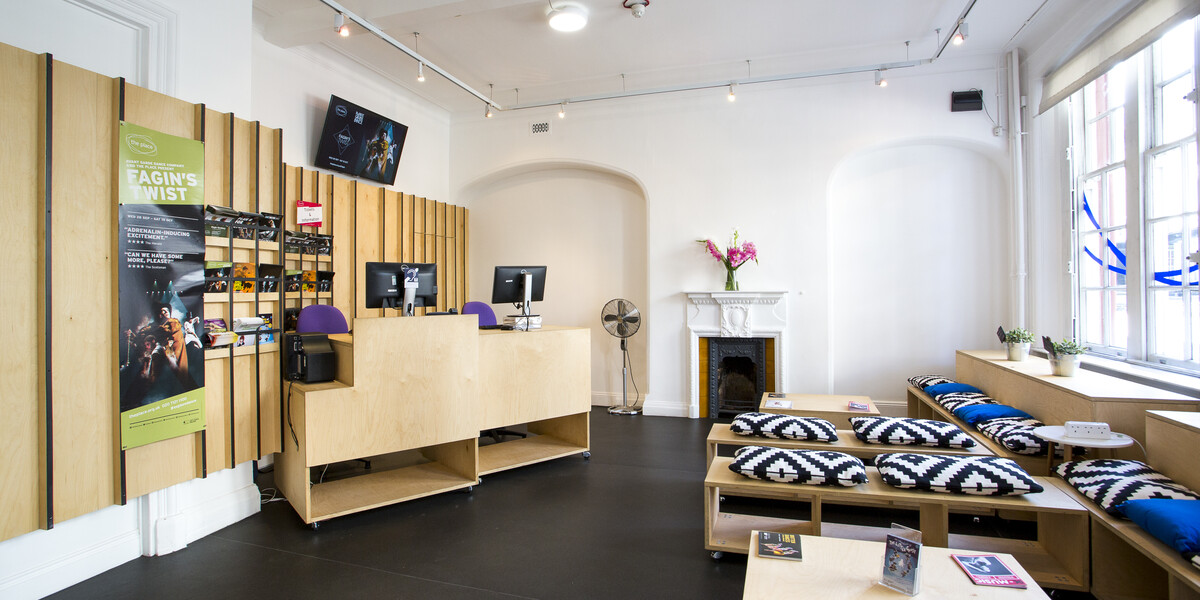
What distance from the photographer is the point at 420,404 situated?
3.88 metres

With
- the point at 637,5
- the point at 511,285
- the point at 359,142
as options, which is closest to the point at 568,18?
the point at 637,5

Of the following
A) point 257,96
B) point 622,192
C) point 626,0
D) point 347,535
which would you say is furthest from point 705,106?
point 347,535

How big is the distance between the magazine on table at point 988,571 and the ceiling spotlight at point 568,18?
4.43 metres

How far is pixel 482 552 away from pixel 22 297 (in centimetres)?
250

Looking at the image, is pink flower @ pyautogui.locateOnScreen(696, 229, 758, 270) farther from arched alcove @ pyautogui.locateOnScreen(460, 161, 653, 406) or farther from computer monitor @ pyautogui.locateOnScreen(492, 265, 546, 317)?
computer monitor @ pyautogui.locateOnScreen(492, 265, 546, 317)

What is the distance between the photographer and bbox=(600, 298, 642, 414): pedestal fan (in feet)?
21.9

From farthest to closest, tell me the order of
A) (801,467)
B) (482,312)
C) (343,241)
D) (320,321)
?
(482,312) → (343,241) → (320,321) → (801,467)

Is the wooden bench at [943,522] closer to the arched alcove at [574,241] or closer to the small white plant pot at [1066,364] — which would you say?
the small white plant pot at [1066,364]

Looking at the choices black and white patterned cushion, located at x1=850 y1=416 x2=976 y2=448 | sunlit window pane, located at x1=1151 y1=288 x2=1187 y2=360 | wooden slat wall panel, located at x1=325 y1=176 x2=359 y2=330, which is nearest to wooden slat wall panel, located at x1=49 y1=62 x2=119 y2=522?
wooden slat wall panel, located at x1=325 y1=176 x2=359 y2=330

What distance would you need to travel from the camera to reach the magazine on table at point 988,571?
6.31 feet

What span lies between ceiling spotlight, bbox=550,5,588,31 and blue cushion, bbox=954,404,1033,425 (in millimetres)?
4235

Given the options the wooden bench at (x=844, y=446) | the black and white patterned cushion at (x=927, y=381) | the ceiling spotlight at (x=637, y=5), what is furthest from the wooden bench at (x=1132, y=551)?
the ceiling spotlight at (x=637, y=5)

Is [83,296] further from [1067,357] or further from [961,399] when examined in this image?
[1067,357]

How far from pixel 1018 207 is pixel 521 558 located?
564 centimetres
